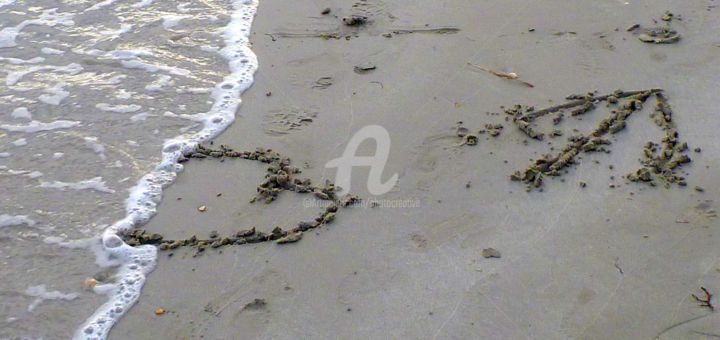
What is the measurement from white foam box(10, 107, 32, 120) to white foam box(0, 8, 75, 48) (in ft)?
3.10

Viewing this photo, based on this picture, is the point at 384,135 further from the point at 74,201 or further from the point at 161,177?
the point at 74,201

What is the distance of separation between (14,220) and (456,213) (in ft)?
7.12

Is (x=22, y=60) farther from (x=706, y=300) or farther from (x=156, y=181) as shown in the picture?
(x=706, y=300)

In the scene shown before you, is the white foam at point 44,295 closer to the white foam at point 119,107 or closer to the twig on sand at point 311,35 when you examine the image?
the white foam at point 119,107

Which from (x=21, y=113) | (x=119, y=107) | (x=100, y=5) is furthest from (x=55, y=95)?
(x=100, y=5)

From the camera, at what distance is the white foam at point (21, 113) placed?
4047 mm

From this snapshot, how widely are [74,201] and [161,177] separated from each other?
1.46 feet

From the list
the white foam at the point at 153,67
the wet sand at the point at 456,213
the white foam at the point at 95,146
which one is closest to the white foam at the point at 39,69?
the white foam at the point at 153,67

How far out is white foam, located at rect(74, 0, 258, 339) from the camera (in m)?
2.81

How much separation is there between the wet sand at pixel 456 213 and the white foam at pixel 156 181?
69 millimetres

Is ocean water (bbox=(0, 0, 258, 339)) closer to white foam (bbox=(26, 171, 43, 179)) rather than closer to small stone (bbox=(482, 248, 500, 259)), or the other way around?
white foam (bbox=(26, 171, 43, 179))

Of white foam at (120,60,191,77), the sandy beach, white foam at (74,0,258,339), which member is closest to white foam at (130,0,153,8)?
the sandy beach

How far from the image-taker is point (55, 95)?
13.9ft

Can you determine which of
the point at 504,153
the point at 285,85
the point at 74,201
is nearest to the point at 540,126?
the point at 504,153
